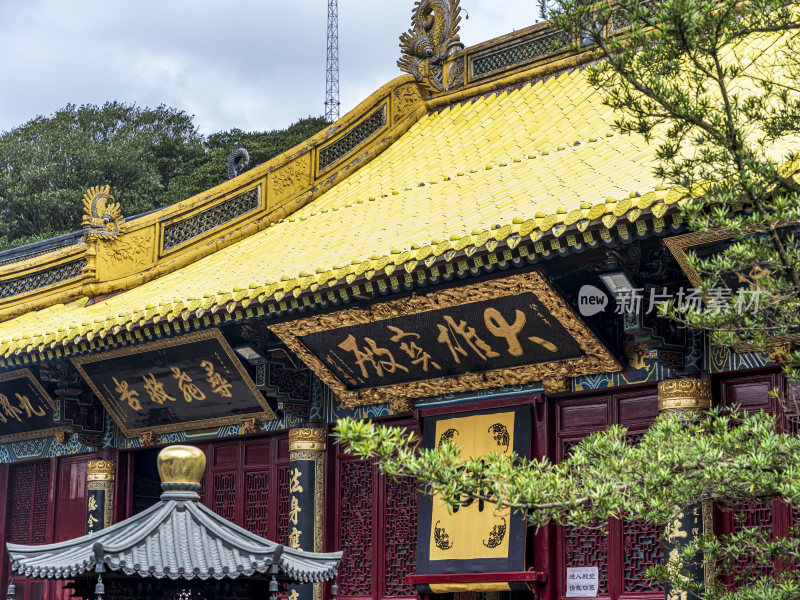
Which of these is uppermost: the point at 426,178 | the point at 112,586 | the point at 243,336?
the point at 426,178

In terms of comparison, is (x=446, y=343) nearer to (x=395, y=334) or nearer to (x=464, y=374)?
(x=464, y=374)

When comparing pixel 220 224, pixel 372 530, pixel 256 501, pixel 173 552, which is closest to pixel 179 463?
pixel 173 552

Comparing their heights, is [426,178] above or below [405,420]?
above

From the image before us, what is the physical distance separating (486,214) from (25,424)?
6.21m

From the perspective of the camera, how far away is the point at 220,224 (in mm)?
11703

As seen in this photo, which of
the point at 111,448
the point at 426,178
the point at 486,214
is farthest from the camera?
the point at 111,448

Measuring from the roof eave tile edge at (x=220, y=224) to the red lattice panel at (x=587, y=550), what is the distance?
4801 millimetres

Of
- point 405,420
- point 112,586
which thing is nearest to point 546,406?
point 405,420

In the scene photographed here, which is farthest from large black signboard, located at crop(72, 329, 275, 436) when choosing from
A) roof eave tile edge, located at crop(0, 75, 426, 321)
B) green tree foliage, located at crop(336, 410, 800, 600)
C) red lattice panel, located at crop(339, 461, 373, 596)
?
green tree foliage, located at crop(336, 410, 800, 600)

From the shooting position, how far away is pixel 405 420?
31.7 ft

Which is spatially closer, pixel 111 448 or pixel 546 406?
pixel 546 406

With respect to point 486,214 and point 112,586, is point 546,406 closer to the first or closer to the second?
point 486,214

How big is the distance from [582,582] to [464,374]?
174cm

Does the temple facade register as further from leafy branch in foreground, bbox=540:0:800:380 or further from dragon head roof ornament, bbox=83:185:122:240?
leafy branch in foreground, bbox=540:0:800:380
